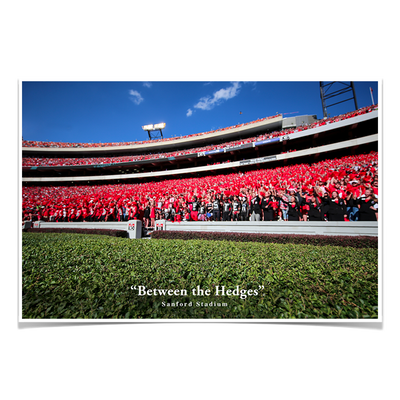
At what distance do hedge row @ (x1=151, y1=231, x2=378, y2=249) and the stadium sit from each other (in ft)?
0.13

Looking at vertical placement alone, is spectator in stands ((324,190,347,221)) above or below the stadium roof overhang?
below

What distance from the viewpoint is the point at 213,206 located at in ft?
26.3

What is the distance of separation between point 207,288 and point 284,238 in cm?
397

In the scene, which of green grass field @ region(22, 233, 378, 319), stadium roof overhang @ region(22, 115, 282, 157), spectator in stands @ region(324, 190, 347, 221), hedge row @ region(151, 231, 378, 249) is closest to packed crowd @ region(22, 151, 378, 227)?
spectator in stands @ region(324, 190, 347, 221)

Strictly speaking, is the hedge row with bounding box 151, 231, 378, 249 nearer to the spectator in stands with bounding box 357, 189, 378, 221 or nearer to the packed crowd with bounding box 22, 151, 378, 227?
the spectator in stands with bounding box 357, 189, 378, 221

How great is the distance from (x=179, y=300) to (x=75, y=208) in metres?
7.91

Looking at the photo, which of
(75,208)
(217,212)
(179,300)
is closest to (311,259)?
(179,300)

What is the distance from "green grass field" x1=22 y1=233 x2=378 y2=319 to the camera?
217 centimetres

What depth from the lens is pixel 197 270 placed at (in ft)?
9.30

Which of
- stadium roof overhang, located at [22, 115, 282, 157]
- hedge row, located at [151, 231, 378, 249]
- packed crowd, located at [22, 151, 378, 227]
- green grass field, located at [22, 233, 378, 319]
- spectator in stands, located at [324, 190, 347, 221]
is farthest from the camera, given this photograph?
stadium roof overhang, located at [22, 115, 282, 157]

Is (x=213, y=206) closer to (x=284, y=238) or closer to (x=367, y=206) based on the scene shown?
(x=284, y=238)

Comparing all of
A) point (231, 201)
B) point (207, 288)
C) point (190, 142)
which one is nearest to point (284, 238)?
point (231, 201)

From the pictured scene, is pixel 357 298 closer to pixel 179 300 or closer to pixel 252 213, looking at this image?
pixel 179 300

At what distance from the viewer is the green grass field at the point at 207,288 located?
2.17 m
